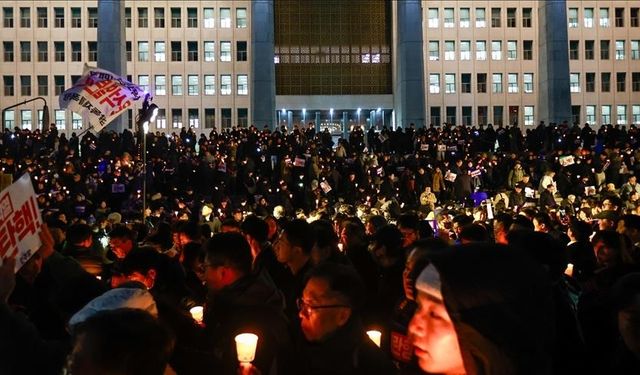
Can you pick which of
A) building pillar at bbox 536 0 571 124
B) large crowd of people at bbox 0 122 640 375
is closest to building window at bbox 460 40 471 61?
building pillar at bbox 536 0 571 124

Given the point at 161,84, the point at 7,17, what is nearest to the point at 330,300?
the point at 161,84

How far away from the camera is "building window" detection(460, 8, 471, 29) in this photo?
67.0 meters

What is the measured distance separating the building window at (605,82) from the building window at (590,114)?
1806mm

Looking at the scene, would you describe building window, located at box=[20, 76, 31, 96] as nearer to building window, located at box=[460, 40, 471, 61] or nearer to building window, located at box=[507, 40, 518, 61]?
building window, located at box=[460, 40, 471, 61]

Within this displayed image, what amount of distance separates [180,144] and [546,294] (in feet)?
93.9

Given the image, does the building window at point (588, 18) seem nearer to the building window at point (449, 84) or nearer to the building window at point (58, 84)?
the building window at point (449, 84)

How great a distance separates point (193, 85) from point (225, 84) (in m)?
2.69

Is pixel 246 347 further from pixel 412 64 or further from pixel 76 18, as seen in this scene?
pixel 76 18

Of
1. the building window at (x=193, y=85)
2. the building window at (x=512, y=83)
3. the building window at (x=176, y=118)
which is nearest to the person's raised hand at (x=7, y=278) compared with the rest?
the building window at (x=176, y=118)

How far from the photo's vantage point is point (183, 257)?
7.18 meters

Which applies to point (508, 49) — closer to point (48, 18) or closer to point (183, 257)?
point (48, 18)

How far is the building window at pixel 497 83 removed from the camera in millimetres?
67312

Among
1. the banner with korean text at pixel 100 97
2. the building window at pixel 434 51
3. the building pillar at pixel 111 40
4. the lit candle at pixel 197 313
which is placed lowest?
the lit candle at pixel 197 313

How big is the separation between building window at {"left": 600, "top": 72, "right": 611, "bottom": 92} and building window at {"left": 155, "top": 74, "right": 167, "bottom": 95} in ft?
124
